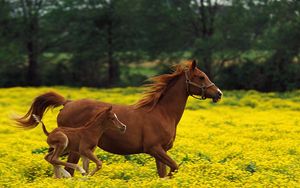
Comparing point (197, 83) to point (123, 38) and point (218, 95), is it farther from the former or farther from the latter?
point (123, 38)

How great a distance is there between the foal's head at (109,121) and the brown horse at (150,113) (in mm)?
258

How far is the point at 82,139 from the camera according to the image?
36.0 feet

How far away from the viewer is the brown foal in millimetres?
10875

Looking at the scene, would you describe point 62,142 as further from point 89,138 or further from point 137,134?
point 137,134

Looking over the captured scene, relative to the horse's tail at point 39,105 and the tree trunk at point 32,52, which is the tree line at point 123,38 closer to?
the tree trunk at point 32,52

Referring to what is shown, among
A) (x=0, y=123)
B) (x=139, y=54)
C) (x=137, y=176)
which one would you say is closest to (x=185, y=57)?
(x=139, y=54)

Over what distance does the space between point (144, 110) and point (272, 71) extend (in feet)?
106

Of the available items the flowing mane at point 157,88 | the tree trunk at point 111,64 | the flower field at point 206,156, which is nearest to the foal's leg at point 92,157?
the flower field at point 206,156

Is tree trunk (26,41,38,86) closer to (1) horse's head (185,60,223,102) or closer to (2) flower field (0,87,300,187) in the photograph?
(2) flower field (0,87,300,187)

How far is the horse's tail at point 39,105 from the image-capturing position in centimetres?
1241

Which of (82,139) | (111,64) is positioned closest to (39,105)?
(82,139)

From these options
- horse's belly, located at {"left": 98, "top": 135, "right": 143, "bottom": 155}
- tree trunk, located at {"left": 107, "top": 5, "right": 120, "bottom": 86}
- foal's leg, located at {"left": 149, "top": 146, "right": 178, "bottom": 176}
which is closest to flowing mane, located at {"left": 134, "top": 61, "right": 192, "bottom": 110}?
horse's belly, located at {"left": 98, "top": 135, "right": 143, "bottom": 155}

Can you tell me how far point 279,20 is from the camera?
144 ft

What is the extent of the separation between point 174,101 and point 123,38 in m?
37.0
